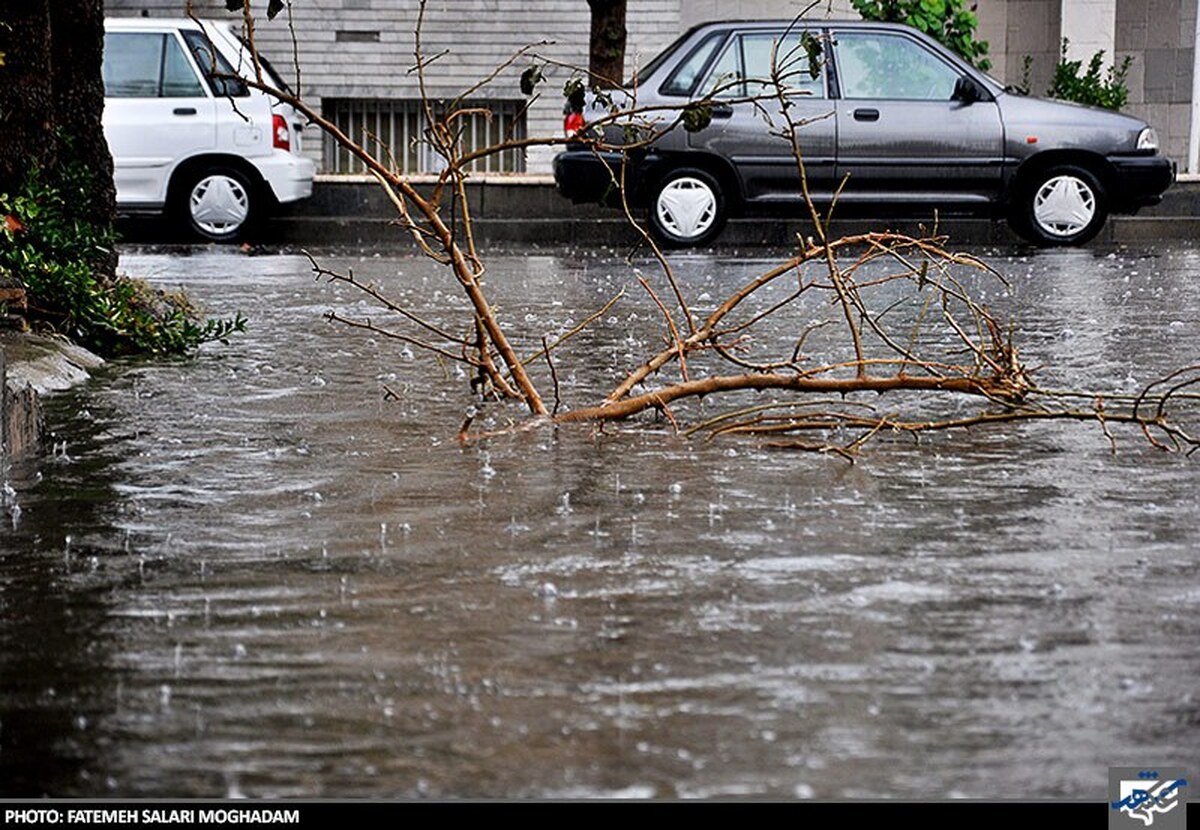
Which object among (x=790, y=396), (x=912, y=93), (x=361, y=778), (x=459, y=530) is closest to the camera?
(x=361, y=778)

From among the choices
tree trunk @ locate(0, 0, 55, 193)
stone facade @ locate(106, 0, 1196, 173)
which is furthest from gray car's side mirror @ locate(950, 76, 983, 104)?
tree trunk @ locate(0, 0, 55, 193)

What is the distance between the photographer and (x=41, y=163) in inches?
370

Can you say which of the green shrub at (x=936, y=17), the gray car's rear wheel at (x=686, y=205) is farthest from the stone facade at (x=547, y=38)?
the gray car's rear wheel at (x=686, y=205)

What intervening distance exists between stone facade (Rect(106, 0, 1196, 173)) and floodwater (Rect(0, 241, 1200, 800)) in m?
18.1

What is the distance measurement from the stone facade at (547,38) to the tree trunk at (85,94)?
1476cm

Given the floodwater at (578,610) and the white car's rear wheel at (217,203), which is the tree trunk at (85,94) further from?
the white car's rear wheel at (217,203)

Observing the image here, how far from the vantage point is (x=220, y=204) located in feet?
63.1

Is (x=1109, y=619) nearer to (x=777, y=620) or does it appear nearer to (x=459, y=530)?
(x=777, y=620)

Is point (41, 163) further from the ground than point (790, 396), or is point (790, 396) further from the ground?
point (41, 163)

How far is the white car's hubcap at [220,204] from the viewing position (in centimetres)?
1914

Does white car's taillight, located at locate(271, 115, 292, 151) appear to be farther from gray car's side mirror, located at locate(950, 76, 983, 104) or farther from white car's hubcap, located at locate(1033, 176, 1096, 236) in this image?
white car's hubcap, located at locate(1033, 176, 1096, 236)

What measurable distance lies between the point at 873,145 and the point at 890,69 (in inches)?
25.2

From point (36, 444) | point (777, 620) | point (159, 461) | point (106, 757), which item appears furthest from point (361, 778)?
point (36, 444)

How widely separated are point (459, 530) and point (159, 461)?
4.62ft
